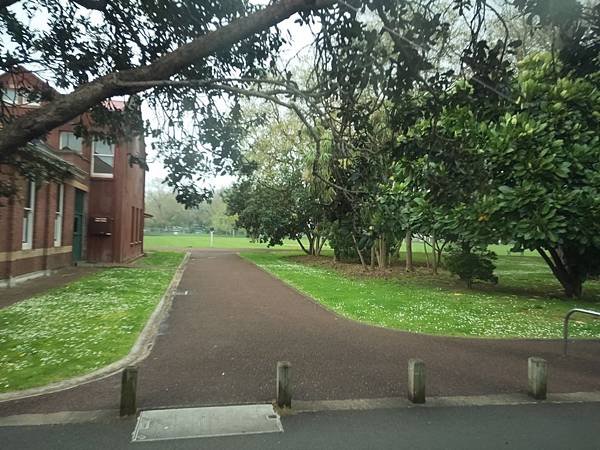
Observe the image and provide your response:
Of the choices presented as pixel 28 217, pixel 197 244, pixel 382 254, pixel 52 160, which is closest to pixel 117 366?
pixel 52 160

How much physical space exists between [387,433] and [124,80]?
418cm

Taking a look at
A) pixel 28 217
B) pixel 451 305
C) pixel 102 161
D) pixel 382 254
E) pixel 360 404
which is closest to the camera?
pixel 360 404

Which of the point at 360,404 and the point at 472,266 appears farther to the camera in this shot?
the point at 472,266

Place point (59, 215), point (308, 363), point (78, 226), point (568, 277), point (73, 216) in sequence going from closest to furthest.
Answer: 1. point (308, 363)
2. point (568, 277)
3. point (59, 215)
4. point (73, 216)
5. point (78, 226)

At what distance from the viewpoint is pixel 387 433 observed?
4.64 m

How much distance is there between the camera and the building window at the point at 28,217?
50.6 ft

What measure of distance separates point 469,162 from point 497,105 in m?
0.89

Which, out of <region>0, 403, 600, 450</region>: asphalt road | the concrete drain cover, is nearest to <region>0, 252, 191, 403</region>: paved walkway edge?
<region>0, 403, 600, 450</region>: asphalt road

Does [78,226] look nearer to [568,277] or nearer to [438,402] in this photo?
[568,277]

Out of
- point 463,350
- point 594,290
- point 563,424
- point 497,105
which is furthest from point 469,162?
point 594,290

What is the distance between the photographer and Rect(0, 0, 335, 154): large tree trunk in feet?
14.3

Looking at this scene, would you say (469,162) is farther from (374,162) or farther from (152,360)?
(152,360)

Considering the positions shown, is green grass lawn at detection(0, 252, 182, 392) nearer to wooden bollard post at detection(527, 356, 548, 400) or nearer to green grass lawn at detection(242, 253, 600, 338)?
green grass lawn at detection(242, 253, 600, 338)

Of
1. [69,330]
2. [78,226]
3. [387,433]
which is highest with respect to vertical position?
[78,226]
